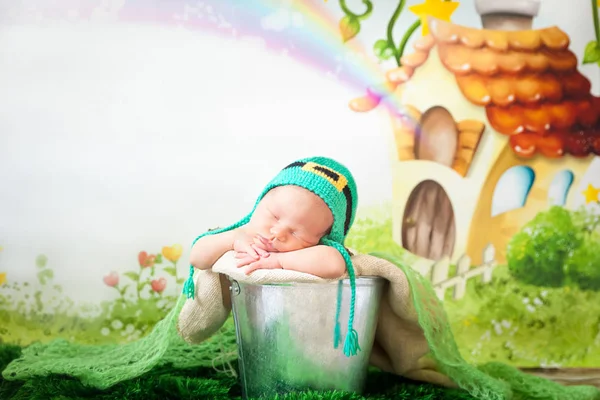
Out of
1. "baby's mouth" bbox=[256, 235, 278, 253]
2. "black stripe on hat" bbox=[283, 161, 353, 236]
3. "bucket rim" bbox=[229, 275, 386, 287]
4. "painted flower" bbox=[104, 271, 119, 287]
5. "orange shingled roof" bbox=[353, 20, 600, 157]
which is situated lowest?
"painted flower" bbox=[104, 271, 119, 287]

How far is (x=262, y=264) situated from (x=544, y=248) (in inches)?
41.6

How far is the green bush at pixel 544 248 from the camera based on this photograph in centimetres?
180

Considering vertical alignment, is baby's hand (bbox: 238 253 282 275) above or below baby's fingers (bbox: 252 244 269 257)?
below

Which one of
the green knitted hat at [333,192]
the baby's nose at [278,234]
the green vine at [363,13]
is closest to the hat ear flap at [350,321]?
the green knitted hat at [333,192]

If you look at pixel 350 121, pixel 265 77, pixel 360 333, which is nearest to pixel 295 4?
pixel 265 77

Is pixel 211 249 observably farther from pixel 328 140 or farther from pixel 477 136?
pixel 477 136

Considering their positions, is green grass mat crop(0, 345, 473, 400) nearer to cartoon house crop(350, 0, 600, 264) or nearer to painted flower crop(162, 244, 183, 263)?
painted flower crop(162, 244, 183, 263)

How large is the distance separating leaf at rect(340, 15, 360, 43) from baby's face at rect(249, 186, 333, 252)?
31.7 inches

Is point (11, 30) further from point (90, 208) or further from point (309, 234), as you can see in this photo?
point (309, 234)

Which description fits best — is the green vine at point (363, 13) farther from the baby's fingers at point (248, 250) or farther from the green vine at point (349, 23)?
the baby's fingers at point (248, 250)

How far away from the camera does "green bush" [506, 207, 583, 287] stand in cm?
180

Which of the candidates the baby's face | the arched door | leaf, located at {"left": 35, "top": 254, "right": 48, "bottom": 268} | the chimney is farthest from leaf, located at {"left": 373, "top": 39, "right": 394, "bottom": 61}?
leaf, located at {"left": 35, "top": 254, "right": 48, "bottom": 268}

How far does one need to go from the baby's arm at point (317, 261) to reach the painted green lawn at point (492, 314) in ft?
2.36

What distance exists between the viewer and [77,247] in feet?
5.65
